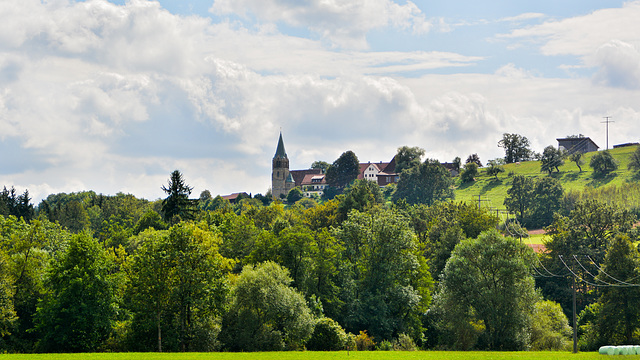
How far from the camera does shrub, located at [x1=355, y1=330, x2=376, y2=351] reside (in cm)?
6453

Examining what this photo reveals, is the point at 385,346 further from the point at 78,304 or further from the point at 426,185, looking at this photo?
the point at 426,185

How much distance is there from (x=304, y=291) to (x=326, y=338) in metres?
10.3

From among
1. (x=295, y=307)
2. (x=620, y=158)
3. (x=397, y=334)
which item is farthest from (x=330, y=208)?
(x=620, y=158)

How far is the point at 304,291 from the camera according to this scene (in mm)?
71125

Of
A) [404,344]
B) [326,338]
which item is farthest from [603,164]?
[326,338]

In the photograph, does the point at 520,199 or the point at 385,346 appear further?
the point at 520,199

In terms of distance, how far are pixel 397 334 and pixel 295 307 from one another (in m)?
14.7

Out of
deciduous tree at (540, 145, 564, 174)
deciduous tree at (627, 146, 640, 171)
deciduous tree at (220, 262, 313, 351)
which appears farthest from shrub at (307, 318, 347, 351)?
deciduous tree at (540, 145, 564, 174)

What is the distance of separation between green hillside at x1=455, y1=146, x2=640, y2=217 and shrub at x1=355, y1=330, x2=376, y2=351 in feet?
261

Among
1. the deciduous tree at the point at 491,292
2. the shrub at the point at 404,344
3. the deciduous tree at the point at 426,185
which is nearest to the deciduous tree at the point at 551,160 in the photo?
the deciduous tree at the point at 426,185

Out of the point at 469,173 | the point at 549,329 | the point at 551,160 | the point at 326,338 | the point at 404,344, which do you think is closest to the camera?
the point at 326,338

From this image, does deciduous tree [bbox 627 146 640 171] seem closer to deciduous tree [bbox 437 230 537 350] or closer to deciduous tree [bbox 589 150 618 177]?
deciduous tree [bbox 589 150 618 177]

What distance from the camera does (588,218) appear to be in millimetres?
92062

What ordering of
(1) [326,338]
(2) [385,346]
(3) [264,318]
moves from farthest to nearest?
(2) [385,346] < (1) [326,338] < (3) [264,318]
